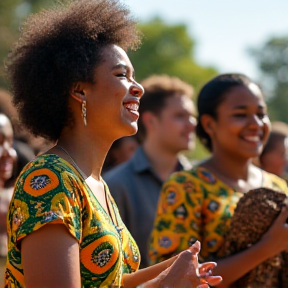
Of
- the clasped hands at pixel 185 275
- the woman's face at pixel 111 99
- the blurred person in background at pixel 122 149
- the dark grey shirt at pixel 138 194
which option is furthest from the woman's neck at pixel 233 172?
the blurred person in background at pixel 122 149

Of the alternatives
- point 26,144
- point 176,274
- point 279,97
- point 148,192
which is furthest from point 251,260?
point 279,97

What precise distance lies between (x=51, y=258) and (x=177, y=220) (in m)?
1.61

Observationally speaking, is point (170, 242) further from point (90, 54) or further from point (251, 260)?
point (90, 54)

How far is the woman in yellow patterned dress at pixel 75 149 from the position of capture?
2.66 metres

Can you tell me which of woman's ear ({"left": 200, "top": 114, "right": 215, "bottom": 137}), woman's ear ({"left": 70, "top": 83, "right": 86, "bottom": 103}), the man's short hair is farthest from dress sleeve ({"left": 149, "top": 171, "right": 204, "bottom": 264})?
the man's short hair

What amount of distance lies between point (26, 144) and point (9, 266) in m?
3.79

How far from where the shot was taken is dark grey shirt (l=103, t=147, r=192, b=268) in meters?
5.58

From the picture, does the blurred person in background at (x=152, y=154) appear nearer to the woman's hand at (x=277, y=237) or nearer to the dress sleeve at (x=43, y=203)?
the woman's hand at (x=277, y=237)

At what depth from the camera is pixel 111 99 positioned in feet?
10.1

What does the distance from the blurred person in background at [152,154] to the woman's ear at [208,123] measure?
1.16 metres

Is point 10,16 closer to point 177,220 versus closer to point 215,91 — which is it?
point 215,91

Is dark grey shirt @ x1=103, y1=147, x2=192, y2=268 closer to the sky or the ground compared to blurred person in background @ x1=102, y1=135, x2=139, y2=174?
closer to the sky

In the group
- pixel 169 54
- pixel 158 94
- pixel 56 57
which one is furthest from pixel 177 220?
pixel 169 54

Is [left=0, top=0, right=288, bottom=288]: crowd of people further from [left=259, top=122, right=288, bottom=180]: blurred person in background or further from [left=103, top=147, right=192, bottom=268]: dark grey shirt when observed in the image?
[left=259, top=122, right=288, bottom=180]: blurred person in background
